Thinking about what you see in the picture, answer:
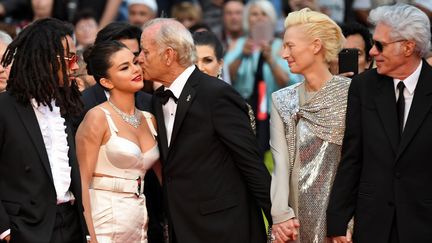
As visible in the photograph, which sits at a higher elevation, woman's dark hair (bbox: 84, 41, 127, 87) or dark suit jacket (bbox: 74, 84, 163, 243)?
woman's dark hair (bbox: 84, 41, 127, 87)

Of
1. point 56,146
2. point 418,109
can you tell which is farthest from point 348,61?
point 56,146

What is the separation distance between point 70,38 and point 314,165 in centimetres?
189

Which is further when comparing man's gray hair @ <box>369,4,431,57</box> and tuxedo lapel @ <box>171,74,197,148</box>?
tuxedo lapel @ <box>171,74,197,148</box>

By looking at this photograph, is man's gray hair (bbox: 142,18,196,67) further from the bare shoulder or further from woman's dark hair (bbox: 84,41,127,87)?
the bare shoulder

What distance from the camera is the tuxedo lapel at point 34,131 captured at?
5867mm

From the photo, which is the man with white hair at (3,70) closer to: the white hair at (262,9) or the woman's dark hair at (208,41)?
the woman's dark hair at (208,41)

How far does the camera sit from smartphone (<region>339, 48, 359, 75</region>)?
7.13 metres

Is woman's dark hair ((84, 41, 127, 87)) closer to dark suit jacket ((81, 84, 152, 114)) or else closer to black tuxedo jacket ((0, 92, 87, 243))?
dark suit jacket ((81, 84, 152, 114))

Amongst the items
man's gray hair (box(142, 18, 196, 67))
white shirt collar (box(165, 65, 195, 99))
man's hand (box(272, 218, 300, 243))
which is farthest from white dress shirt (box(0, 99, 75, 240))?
man's hand (box(272, 218, 300, 243))

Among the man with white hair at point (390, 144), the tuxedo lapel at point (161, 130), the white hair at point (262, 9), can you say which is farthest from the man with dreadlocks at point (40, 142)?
the white hair at point (262, 9)

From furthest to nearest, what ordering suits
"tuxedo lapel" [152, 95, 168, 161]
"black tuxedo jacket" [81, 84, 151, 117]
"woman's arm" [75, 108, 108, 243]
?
"black tuxedo jacket" [81, 84, 151, 117] → "tuxedo lapel" [152, 95, 168, 161] → "woman's arm" [75, 108, 108, 243]

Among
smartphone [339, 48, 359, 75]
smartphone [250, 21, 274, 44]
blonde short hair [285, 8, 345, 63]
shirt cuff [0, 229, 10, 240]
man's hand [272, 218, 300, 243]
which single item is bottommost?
man's hand [272, 218, 300, 243]

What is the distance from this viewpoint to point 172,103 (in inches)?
266

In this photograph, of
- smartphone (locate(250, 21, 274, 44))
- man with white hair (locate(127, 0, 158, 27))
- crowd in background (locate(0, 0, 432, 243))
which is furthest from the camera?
man with white hair (locate(127, 0, 158, 27))
